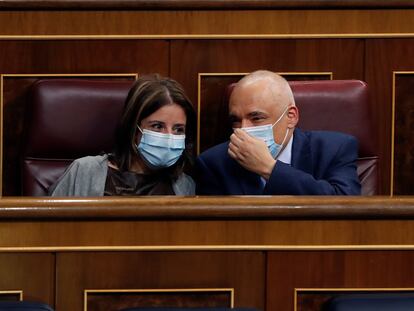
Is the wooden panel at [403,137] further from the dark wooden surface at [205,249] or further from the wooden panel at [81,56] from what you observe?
the dark wooden surface at [205,249]

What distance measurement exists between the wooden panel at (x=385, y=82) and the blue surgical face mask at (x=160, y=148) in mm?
235

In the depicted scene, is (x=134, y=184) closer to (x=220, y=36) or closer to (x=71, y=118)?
(x=71, y=118)

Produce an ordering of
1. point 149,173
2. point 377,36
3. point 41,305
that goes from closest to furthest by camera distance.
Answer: point 41,305, point 149,173, point 377,36

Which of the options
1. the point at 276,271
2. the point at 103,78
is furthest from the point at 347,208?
the point at 103,78

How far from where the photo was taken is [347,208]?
1.76 ft

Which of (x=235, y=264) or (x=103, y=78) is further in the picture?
(x=103, y=78)

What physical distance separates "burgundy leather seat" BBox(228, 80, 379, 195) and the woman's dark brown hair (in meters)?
0.06

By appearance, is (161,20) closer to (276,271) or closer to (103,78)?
(103,78)

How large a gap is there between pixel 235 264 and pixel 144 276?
0.17 feet

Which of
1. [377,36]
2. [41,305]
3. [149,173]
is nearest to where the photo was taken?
[41,305]

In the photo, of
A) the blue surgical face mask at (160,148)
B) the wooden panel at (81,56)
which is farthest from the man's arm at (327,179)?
the wooden panel at (81,56)

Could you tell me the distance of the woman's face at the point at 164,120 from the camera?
865mm

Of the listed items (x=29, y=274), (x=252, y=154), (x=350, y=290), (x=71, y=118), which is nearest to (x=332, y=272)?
(x=350, y=290)

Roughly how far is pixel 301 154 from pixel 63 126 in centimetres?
22
